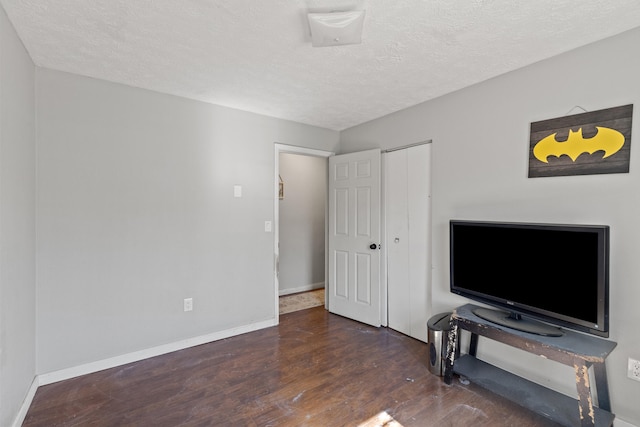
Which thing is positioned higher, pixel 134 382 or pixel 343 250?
pixel 343 250

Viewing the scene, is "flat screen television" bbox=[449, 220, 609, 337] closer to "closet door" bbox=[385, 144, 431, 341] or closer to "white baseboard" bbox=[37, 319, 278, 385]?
"closet door" bbox=[385, 144, 431, 341]

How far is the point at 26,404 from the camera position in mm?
1939

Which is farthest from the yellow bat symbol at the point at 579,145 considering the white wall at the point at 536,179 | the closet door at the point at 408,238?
the closet door at the point at 408,238

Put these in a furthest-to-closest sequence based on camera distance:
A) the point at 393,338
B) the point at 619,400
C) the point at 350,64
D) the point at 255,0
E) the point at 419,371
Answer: the point at 393,338 → the point at 419,371 → the point at 350,64 → the point at 619,400 → the point at 255,0

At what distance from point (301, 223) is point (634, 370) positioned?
3.85 metres

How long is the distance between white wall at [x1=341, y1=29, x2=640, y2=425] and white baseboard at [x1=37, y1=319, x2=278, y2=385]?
6.65ft

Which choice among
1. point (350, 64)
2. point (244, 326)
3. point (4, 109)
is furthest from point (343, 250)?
point (4, 109)

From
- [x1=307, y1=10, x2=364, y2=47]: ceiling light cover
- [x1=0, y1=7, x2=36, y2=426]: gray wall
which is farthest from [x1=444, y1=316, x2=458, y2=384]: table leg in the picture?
[x1=0, y1=7, x2=36, y2=426]: gray wall

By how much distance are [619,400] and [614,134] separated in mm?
1601

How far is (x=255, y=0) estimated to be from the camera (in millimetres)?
1492

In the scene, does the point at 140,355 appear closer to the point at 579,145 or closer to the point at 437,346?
the point at 437,346

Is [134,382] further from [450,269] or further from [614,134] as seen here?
[614,134]

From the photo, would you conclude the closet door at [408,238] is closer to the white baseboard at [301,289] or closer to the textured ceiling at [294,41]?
the textured ceiling at [294,41]

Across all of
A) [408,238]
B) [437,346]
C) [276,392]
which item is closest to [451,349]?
[437,346]
